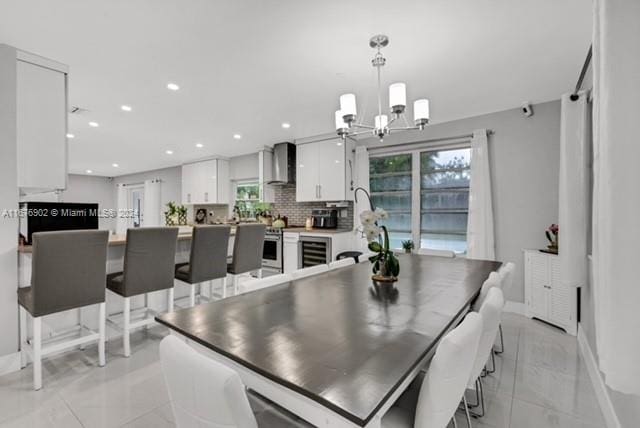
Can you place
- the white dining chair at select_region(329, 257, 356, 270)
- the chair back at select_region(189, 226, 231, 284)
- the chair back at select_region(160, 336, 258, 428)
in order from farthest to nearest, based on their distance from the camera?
the chair back at select_region(189, 226, 231, 284) < the white dining chair at select_region(329, 257, 356, 270) < the chair back at select_region(160, 336, 258, 428)

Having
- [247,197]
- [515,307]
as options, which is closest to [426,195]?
[515,307]

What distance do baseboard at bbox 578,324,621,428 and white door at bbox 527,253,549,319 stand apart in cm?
49

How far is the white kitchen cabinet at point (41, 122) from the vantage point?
89.3 inches

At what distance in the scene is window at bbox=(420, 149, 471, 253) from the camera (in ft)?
13.1

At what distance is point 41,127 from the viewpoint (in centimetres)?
238

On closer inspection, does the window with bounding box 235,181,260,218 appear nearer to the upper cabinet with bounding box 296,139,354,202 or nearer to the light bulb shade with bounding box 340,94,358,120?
the upper cabinet with bounding box 296,139,354,202

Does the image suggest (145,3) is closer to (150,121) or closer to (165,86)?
(165,86)

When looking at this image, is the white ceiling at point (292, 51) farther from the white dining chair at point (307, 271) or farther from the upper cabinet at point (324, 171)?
the white dining chair at point (307, 271)

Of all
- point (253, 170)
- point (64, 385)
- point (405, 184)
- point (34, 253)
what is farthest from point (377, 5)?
point (253, 170)

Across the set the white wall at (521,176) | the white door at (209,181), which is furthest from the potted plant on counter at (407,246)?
the white door at (209,181)

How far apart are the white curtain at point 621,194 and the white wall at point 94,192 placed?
34.4 ft

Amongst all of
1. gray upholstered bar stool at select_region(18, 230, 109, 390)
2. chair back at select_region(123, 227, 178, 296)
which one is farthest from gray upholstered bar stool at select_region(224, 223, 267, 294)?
gray upholstered bar stool at select_region(18, 230, 109, 390)

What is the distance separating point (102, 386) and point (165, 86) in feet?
8.76

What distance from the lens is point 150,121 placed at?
3.95m
